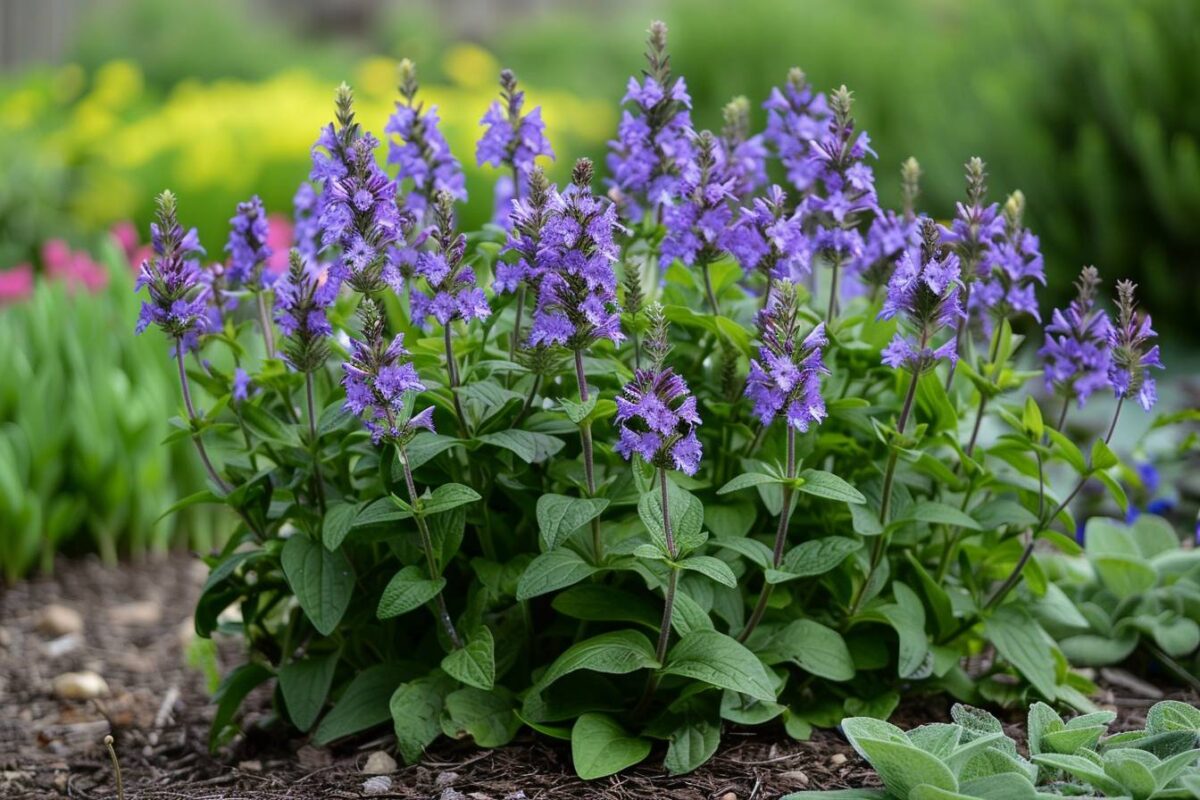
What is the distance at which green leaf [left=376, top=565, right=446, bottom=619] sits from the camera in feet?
6.77

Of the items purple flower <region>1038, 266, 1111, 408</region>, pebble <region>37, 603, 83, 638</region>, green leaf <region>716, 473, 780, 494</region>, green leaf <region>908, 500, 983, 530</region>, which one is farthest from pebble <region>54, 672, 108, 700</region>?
purple flower <region>1038, 266, 1111, 408</region>

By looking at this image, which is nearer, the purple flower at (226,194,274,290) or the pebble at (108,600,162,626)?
the purple flower at (226,194,274,290)

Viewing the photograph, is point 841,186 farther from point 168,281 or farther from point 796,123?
point 168,281

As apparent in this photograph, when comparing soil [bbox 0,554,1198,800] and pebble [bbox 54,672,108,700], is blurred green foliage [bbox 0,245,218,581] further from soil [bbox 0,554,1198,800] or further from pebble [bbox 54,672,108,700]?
pebble [bbox 54,672,108,700]

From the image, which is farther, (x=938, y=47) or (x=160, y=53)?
(x=160, y=53)

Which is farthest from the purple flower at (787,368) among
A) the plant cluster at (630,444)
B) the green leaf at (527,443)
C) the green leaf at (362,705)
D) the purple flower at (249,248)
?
the purple flower at (249,248)

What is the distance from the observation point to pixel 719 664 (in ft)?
6.67

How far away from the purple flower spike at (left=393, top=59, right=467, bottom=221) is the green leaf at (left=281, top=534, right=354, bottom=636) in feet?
2.11

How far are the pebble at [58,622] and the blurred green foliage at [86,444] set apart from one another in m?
0.29

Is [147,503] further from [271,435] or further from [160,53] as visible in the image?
[160,53]

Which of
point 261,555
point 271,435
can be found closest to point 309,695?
point 261,555

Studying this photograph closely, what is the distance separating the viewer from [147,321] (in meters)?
2.15

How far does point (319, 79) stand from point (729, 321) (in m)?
11.0

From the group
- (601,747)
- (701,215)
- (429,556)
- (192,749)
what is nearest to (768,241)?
(701,215)
